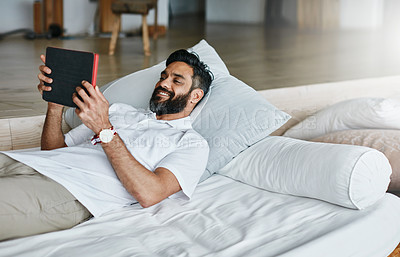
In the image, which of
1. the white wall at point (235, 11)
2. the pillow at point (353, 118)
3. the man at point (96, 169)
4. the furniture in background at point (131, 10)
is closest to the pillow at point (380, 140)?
the pillow at point (353, 118)

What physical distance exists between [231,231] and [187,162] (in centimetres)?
33

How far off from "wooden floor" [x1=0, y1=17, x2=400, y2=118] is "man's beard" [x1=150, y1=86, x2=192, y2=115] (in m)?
0.77

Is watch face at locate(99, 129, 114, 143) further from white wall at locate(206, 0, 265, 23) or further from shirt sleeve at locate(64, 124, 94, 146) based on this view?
white wall at locate(206, 0, 265, 23)

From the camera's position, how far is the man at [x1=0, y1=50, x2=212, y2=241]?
1556mm

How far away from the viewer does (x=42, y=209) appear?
1.56 metres


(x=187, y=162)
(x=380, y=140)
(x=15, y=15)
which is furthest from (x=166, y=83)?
(x=15, y=15)

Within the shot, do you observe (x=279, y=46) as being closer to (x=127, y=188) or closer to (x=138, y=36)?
(x=138, y=36)

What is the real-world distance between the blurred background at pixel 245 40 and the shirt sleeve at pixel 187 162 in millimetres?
1017

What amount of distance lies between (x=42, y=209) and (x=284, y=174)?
88 centimetres

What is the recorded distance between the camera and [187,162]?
176 cm

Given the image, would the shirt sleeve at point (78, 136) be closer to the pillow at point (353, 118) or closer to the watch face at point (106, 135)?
the watch face at point (106, 135)

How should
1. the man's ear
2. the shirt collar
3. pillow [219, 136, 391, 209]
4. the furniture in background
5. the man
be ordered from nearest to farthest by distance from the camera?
the man → pillow [219, 136, 391, 209] → the shirt collar → the man's ear → the furniture in background

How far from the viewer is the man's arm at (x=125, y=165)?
1.60 meters

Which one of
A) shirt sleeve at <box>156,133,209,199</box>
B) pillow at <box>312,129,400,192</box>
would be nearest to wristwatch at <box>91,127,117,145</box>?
shirt sleeve at <box>156,133,209,199</box>
